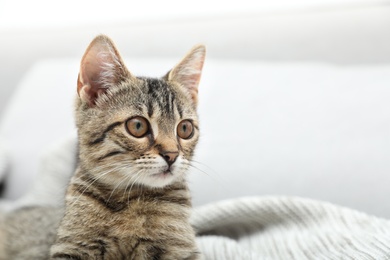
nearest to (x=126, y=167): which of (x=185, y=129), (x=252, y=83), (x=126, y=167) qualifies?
(x=126, y=167)

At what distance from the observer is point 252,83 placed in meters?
1.34

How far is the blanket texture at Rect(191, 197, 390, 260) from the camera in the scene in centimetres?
85

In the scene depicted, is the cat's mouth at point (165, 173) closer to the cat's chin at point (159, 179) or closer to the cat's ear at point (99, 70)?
the cat's chin at point (159, 179)

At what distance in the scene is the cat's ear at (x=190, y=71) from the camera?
84 cm

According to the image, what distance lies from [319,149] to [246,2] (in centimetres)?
53

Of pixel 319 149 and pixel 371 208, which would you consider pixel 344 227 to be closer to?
pixel 371 208

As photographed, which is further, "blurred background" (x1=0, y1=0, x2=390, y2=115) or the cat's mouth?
"blurred background" (x1=0, y1=0, x2=390, y2=115)

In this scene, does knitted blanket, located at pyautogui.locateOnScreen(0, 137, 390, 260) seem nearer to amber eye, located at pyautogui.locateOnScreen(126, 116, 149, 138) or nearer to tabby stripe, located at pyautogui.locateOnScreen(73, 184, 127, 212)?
tabby stripe, located at pyautogui.locateOnScreen(73, 184, 127, 212)

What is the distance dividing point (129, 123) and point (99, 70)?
11 cm

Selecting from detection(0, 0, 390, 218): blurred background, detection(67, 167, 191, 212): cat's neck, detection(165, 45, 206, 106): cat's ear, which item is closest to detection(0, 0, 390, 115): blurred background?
detection(0, 0, 390, 218): blurred background

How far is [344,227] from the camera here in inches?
36.6

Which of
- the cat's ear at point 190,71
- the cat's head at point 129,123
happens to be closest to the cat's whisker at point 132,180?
the cat's head at point 129,123

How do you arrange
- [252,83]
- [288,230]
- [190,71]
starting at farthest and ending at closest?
[252,83] → [288,230] → [190,71]

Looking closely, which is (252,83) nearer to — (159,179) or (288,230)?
(288,230)
